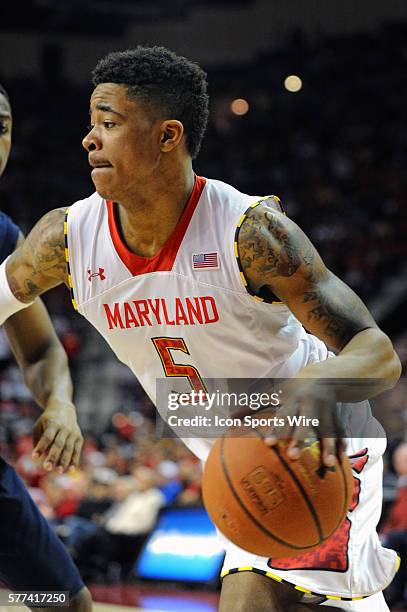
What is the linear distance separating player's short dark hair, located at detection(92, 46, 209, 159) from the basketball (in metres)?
1.09

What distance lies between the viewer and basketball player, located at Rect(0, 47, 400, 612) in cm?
272

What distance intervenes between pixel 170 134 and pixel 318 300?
0.73 m

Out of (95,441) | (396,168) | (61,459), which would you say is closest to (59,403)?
(61,459)

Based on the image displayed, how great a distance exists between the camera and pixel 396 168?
51.8 ft

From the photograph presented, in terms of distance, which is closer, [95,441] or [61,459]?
[61,459]

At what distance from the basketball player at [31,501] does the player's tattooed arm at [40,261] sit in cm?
38

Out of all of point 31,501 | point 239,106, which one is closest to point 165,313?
point 31,501

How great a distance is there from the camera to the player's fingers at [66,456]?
3.07 m

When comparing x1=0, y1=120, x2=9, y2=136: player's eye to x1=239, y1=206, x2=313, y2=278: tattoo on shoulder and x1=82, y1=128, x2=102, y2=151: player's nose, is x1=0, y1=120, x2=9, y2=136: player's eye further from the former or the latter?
x1=239, y1=206, x2=313, y2=278: tattoo on shoulder

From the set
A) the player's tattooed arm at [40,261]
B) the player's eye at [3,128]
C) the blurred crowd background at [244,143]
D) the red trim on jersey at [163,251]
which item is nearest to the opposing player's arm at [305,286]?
the red trim on jersey at [163,251]

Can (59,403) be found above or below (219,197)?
below

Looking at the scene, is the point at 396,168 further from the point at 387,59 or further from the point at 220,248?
the point at 220,248

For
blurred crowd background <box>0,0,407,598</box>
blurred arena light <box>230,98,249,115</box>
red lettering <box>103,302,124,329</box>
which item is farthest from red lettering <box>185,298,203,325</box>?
blurred arena light <box>230,98,249,115</box>

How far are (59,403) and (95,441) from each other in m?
8.44
